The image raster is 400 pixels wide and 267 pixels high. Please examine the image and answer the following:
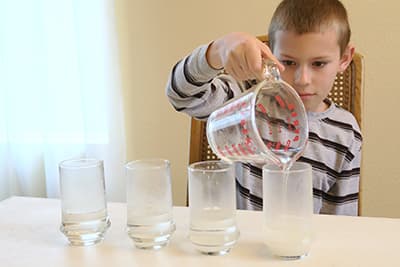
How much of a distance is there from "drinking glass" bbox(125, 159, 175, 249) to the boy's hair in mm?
418

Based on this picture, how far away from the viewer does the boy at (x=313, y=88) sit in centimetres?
91

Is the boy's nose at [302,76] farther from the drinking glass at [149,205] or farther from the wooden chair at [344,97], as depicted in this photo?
the drinking glass at [149,205]

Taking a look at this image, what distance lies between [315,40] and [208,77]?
220mm

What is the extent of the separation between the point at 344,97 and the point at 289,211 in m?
0.54

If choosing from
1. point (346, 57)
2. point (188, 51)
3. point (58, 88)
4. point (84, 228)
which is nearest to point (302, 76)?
point (346, 57)

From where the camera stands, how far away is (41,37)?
1.54 m

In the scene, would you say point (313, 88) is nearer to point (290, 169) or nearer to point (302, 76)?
point (302, 76)

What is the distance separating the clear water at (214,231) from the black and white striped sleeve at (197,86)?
0.90 ft

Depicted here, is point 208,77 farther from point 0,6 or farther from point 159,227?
point 0,6

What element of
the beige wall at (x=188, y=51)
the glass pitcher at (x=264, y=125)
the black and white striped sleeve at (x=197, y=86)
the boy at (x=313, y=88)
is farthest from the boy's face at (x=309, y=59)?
the beige wall at (x=188, y=51)

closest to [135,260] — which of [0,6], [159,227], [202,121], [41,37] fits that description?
[159,227]

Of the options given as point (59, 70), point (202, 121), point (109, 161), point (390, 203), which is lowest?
point (390, 203)

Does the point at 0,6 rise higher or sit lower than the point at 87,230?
higher

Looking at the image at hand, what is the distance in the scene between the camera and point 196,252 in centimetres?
63
